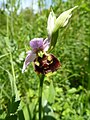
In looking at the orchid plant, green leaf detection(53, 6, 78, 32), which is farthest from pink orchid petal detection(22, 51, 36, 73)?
green leaf detection(53, 6, 78, 32)

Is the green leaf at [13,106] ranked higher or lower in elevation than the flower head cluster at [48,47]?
lower

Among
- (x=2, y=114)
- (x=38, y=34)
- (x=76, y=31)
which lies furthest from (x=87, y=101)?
(x=76, y=31)

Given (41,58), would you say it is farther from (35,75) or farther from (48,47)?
(35,75)

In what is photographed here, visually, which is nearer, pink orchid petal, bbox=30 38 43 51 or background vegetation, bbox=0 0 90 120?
pink orchid petal, bbox=30 38 43 51

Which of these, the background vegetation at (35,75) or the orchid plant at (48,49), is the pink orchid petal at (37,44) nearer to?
the orchid plant at (48,49)

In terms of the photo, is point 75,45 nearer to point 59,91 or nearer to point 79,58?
point 79,58

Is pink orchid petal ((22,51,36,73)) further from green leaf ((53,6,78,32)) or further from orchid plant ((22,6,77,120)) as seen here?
green leaf ((53,6,78,32))

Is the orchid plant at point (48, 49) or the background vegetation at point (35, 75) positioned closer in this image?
the orchid plant at point (48, 49)

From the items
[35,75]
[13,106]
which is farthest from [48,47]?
[35,75]

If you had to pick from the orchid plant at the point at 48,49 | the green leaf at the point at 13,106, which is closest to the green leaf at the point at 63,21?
the orchid plant at the point at 48,49
